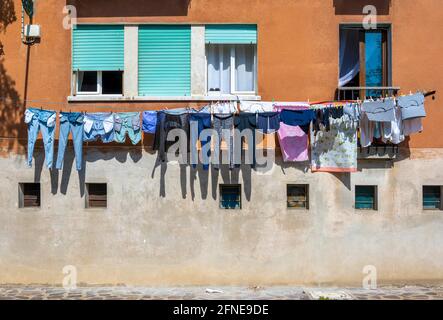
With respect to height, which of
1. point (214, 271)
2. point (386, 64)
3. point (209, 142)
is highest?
point (386, 64)

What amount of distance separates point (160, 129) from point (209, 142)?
977 mm

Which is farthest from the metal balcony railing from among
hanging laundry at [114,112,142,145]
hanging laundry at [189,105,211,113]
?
hanging laundry at [114,112,142,145]

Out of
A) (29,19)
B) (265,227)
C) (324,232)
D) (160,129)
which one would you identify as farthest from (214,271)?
(29,19)

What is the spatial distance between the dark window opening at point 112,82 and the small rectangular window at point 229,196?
115 inches

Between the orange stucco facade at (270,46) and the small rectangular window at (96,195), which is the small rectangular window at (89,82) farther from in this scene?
the small rectangular window at (96,195)

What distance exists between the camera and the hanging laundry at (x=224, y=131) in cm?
1057

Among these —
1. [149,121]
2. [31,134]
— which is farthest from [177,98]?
[31,134]

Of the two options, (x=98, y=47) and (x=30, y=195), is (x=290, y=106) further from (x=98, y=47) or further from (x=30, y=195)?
(x=30, y=195)

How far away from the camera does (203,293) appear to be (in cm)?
1035

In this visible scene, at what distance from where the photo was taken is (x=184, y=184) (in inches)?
430

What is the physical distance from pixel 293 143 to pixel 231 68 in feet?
6.65

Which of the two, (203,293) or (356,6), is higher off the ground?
(356,6)

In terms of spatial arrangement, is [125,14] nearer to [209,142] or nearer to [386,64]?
[209,142]

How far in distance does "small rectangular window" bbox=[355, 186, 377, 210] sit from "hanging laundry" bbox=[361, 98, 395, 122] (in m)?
1.50
